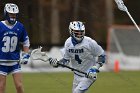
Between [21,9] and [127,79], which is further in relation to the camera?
[21,9]

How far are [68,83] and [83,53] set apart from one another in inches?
288

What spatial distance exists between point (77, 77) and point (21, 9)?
1062 cm

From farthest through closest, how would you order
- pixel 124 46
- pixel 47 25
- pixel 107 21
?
pixel 107 21 < pixel 47 25 < pixel 124 46

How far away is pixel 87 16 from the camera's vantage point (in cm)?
3847

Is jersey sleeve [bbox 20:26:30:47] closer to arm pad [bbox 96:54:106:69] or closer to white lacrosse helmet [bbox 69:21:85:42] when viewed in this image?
white lacrosse helmet [bbox 69:21:85:42]

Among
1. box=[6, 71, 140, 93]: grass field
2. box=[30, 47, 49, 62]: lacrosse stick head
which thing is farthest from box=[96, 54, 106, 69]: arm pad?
box=[6, 71, 140, 93]: grass field

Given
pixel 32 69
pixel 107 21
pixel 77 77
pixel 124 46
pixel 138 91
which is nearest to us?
pixel 77 77

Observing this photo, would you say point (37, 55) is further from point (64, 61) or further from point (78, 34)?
point (78, 34)

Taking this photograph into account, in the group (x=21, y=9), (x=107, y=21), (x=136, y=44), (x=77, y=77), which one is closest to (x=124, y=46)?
(x=136, y=44)

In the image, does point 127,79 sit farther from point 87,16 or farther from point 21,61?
point 87,16

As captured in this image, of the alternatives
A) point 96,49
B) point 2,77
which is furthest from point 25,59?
point 96,49

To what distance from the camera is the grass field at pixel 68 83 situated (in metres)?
17.7

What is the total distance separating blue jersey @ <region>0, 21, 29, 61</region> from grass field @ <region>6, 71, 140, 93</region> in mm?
4334

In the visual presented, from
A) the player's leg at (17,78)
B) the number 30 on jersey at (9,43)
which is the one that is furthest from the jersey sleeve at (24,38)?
the player's leg at (17,78)
